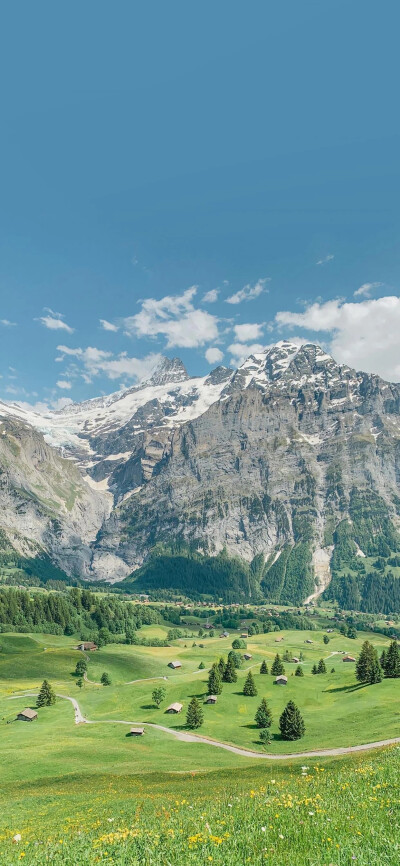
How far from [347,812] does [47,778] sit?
59.0m

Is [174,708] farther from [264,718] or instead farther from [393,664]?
[393,664]

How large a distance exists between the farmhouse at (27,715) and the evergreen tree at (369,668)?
3027 inches

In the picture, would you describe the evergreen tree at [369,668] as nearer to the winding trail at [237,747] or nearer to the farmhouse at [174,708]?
the farmhouse at [174,708]

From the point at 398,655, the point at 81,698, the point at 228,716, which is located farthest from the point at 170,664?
the point at 398,655

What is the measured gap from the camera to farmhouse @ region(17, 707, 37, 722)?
10262 cm

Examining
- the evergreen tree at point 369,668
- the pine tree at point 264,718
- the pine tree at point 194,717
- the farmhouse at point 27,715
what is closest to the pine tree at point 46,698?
the farmhouse at point 27,715

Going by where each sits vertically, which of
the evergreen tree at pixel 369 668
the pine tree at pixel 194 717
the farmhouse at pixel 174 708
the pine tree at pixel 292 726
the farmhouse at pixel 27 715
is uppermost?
the evergreen tree at pixel 369 668

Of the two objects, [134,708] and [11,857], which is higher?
[11,857]

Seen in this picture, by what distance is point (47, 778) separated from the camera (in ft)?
191

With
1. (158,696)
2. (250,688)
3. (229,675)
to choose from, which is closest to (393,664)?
(250,688)

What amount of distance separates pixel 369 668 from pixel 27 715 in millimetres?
79286

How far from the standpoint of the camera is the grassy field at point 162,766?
39.2 ft

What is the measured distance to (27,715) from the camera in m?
103

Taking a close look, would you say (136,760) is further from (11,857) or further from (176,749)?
(11,857)
